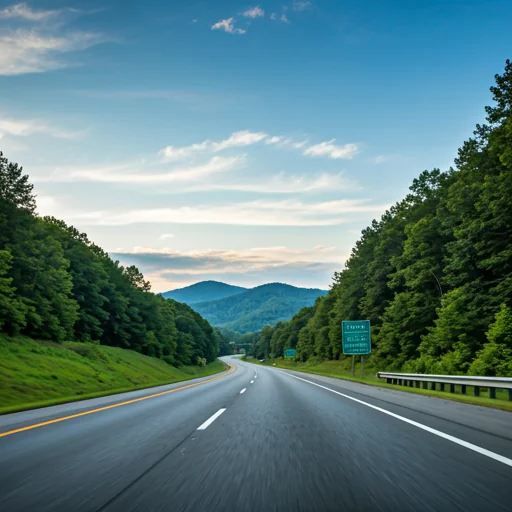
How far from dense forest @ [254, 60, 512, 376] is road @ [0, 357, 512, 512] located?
65.2 feet

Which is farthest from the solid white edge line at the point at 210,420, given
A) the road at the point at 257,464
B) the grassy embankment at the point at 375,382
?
the grassy embankment at the point at 375,382

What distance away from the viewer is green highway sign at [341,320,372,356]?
43625mm

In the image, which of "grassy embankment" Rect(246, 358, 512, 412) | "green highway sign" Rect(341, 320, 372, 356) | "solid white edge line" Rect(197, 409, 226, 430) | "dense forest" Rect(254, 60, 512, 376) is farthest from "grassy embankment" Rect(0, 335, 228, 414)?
"dense forest" Rect(254, 60, 512, 376)

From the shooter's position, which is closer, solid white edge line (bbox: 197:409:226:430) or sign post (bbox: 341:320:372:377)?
solid white edge line (bbox: 197:409:226:430)

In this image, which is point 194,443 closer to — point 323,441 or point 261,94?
point 323,441

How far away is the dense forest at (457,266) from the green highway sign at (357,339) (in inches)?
128

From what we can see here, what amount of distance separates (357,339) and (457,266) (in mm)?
14914

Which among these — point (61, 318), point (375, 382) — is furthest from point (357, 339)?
point (61, 318)

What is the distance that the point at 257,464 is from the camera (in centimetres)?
546

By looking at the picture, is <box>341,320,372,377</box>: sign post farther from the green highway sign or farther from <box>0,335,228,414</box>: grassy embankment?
<box>0,335,228,414</box>: grassy embankment

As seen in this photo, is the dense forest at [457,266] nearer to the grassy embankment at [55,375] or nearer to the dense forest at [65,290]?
the grassy embankment at [55,375]

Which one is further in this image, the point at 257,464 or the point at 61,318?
the point at 61,318

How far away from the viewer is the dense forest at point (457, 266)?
26.1 metres

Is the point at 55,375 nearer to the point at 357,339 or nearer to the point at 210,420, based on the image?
the point at 210,420
